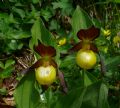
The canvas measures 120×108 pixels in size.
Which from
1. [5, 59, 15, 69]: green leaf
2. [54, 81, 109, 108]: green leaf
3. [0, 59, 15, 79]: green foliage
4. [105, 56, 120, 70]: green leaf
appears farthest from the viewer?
[5, 59, 15, 69]: green leaf

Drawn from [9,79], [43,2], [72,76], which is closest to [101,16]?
[43,2]

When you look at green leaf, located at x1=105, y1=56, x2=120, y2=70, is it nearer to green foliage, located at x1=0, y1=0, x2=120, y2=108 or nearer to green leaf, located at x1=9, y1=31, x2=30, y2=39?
green foliage, located at x1=0, y1=0, x2=120, y2=108

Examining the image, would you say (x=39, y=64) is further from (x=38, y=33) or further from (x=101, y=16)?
(x=101, y=16)

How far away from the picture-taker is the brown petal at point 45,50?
1.23 m

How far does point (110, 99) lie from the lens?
5.36ft

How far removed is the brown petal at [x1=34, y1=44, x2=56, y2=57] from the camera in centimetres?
123

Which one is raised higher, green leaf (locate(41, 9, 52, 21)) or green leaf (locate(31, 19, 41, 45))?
green leaf (locate(31, 19, 41, 45))

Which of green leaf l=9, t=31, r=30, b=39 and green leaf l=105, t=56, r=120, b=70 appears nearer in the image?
green leaf l=105, t=56, r=120, b=70

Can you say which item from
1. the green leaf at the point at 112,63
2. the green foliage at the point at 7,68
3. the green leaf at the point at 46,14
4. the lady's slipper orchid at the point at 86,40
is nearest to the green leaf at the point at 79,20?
the lady's slipper orchid at the point at 86,40

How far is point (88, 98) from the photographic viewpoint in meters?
1.19

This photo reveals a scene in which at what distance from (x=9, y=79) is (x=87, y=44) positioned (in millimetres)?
1247

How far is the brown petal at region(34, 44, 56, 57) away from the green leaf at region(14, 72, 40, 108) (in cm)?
10

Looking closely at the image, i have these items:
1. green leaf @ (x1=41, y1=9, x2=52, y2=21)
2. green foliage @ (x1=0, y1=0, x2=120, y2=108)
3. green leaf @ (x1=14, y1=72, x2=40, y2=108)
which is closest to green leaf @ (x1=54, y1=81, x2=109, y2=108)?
green foliage @ (x1=0, y1=0, x2=120, y2=108)

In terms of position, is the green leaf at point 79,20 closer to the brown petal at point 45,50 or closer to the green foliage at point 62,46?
the green foliage at point 62,46
